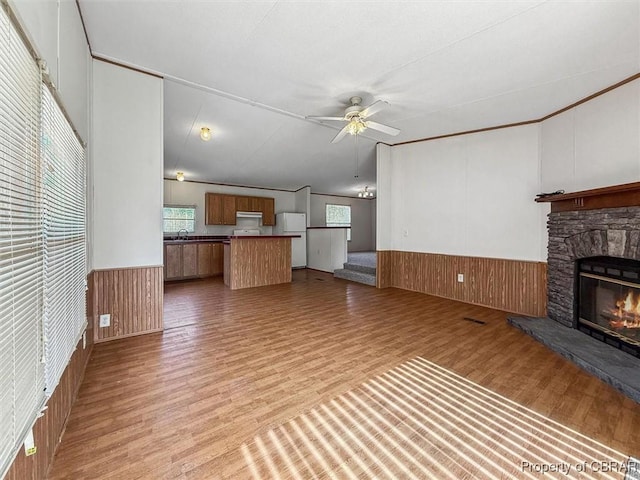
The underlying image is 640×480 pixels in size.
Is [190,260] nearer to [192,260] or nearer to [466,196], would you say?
[192,260]

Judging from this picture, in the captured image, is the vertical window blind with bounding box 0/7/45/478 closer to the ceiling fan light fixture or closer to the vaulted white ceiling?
the vaulted white ceiling

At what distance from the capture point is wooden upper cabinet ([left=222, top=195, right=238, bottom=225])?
7.59 m

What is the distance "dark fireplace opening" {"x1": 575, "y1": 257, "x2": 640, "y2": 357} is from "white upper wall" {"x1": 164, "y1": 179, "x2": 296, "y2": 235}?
7239mm

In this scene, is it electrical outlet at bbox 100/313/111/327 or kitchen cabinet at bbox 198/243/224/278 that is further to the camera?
kitchen cabinet at bbox 198/243/224/278

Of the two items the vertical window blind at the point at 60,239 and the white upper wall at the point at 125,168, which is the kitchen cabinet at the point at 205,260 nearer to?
the white upper wall at the point at 125,168

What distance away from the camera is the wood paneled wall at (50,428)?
1057mm

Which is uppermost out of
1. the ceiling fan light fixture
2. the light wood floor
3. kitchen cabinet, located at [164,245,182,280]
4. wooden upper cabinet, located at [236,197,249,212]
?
the ceiling fan light fixture

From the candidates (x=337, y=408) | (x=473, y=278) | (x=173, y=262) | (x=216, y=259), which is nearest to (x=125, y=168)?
(x=337, y=408)

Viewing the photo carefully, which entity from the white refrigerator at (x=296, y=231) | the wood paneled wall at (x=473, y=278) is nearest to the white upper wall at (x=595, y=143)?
the wood paneled wall at (x=473, y=278)

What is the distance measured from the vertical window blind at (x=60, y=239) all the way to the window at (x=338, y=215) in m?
8.21

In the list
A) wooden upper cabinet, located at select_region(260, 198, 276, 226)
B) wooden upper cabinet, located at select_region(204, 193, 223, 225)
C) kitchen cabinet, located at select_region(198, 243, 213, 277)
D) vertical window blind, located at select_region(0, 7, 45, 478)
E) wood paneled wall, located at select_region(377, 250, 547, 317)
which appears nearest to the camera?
vertical window blind, located at select_region(0, 7, 45, 478)

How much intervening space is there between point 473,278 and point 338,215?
637 centimetres

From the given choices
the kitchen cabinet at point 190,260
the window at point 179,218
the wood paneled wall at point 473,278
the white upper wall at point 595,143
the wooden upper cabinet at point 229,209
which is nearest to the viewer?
the white upper wall at point 595,143

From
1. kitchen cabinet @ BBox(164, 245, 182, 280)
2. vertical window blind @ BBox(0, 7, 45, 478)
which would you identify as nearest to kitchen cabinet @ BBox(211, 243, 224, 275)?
kitchen cabinet @ BBox(164, 245, 182, 280)
